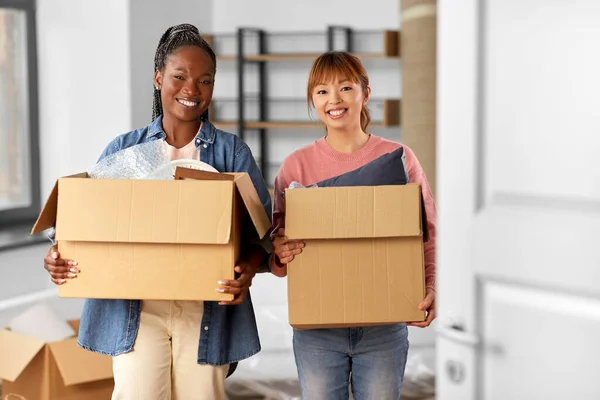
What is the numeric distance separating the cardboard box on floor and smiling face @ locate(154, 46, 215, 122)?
0.23 m

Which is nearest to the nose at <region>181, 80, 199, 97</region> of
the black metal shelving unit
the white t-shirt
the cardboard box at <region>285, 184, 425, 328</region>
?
the white t-shirt

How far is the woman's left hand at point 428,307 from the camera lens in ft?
5.26

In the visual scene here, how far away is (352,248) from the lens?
1586 millimetres

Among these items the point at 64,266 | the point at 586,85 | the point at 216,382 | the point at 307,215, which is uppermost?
the point at 586,85

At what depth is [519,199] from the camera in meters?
1.14

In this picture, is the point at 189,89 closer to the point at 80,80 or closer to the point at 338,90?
the point at 338,90

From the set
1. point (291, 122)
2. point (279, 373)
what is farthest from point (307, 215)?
point (291, 122)

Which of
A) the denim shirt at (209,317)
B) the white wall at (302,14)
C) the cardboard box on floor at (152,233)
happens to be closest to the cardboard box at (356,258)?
the cardboard box on floor at (152,233)

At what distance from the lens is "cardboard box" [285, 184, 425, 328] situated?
1.57m

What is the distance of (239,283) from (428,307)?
38 centimetres

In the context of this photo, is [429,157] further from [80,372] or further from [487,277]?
[487,277]

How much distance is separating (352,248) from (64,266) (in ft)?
1.90

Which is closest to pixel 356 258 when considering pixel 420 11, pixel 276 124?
pixel 420 11

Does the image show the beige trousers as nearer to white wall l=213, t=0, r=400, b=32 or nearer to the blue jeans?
the blue jeans
